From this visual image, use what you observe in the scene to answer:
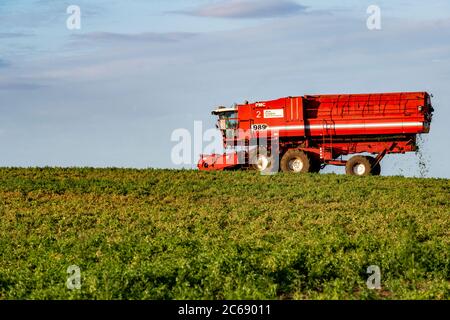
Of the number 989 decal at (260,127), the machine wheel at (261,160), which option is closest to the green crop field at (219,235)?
the machine wheel at (261,160)

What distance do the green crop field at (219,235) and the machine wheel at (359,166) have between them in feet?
11.7

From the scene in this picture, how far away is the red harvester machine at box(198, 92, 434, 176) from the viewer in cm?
3856

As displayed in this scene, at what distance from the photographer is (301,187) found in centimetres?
3084

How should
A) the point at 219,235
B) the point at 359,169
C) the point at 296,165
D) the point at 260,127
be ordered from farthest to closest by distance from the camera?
the point at 260,127, the point at 296,165, the point at 359,169, the point at 219,235

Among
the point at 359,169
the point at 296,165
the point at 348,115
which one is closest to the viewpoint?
the point at 359,169

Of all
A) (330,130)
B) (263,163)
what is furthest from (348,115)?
(263,163)

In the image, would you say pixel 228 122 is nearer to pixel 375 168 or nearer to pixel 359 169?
pixel 359 169

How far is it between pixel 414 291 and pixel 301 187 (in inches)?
668

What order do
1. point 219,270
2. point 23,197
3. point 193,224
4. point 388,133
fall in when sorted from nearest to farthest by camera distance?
1. point 219,270
2. point 193,224
3. point 23,197
4. point 388,133

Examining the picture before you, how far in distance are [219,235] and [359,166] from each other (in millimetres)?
18337

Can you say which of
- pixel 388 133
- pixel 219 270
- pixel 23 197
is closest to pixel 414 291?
pixel 219 270

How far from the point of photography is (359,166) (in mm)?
38250
